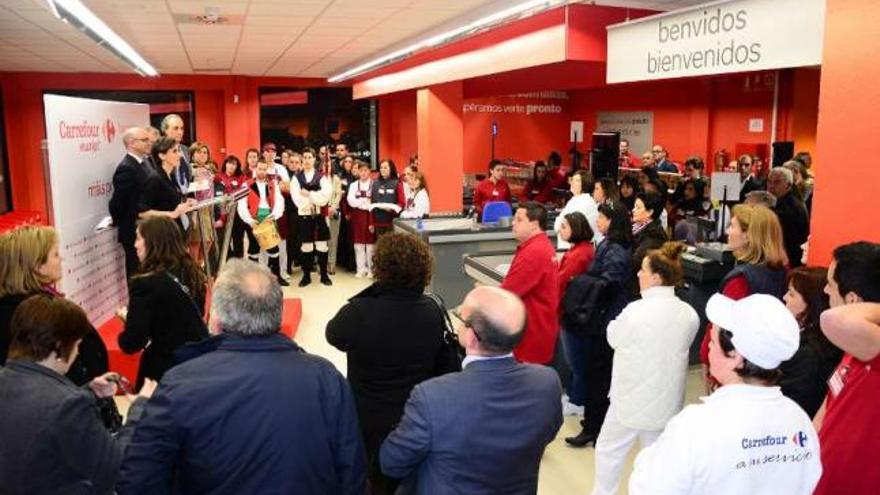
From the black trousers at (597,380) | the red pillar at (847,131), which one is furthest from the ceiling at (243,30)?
the red pillar at (847,131)

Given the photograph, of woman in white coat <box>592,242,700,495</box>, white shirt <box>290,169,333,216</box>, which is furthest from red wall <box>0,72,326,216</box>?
woman in white coat <box>592,242,700,495</box>

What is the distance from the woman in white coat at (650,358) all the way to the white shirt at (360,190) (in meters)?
5.94

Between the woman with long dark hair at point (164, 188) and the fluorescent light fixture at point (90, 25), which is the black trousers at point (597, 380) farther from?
the fluorescent light fixture at point (90, 25)

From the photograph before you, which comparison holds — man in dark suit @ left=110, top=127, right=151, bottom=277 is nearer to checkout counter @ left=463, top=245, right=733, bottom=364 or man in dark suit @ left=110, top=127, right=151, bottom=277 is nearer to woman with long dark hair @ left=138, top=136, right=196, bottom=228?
woman with long dark hair @ left=138, top=136, right=196, bottom=228

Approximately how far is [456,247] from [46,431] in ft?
18.0

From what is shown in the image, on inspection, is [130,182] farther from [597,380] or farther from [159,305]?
[597,380]

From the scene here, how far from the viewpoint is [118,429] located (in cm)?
238

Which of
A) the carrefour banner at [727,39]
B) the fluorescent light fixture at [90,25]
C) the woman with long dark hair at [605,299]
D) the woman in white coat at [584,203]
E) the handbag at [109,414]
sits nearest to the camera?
the handbag at [109,414]

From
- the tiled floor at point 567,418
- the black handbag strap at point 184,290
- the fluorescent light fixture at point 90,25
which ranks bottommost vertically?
the tiled floor at point 567,418

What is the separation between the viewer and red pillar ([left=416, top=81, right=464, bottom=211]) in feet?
33.2

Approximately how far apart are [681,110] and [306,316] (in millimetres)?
6984

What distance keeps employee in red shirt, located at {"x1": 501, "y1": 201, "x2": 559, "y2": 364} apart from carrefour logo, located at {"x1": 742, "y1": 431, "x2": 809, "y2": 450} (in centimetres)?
241

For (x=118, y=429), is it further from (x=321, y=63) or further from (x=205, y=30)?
(x=321, y=63)

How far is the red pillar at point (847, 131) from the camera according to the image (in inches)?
119
